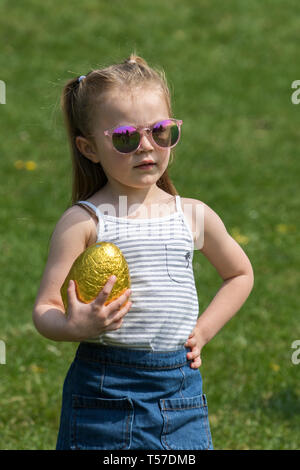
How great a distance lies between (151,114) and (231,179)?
6.11 meters

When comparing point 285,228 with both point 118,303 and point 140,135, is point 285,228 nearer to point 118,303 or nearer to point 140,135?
point 140,135

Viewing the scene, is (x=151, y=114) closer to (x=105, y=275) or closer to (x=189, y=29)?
(x=105, y=275)

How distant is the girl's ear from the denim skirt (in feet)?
2.21

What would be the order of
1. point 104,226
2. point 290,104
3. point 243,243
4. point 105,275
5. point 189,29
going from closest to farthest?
point 105,275 → point 104,226 → point 243,243 → point 290,104 → point 189,29

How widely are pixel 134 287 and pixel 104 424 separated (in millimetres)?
472

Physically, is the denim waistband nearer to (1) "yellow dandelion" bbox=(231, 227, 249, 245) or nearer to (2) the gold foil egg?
(2) the gold foil egg

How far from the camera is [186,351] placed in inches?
106

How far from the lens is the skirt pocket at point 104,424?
2514 mm

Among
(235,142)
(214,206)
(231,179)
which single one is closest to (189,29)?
(235,142)

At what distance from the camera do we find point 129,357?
253 cm

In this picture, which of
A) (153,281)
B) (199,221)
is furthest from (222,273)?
(153,281)

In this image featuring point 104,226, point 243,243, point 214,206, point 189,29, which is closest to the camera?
point 104,226

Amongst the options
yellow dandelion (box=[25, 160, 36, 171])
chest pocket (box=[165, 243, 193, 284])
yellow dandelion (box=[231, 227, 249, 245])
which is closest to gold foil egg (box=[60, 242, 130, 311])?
chest pocket (box=[165, 243, 193, 284])

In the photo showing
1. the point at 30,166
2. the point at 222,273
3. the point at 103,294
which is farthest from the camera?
the point at 30,166
